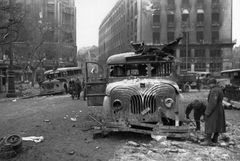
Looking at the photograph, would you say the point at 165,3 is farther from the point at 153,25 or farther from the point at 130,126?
the point at 130,126

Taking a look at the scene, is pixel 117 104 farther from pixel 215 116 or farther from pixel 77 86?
pixel 77 86

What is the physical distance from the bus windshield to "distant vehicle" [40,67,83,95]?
16.0 m

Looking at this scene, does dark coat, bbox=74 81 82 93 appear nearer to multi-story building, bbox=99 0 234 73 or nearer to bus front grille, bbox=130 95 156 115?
bus front grille, bbox=130 95 156 115

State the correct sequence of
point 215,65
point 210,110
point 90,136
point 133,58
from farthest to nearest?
point 215,65 < point 133,58 < point 90,136 < point 210,110

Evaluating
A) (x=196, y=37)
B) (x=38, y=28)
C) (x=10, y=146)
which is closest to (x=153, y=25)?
(x=196, y=37)

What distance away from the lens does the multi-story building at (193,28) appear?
131ft

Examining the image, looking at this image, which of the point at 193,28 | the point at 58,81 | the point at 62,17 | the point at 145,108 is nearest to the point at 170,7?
the point at 193,28

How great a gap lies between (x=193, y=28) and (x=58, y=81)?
27.8 meters

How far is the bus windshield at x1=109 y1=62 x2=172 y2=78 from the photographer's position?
660 centimetres

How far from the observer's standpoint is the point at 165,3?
135ft

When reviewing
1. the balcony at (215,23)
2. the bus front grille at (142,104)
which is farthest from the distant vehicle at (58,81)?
the balcony at (215,23)

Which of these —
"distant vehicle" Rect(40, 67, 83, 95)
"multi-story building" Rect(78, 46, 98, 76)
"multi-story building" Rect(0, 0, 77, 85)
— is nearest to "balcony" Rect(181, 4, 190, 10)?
"multi-story building" Rect(78, 46, 98, 76)

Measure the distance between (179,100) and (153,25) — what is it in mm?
37627

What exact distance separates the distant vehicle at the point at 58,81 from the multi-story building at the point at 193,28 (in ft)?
64.1
